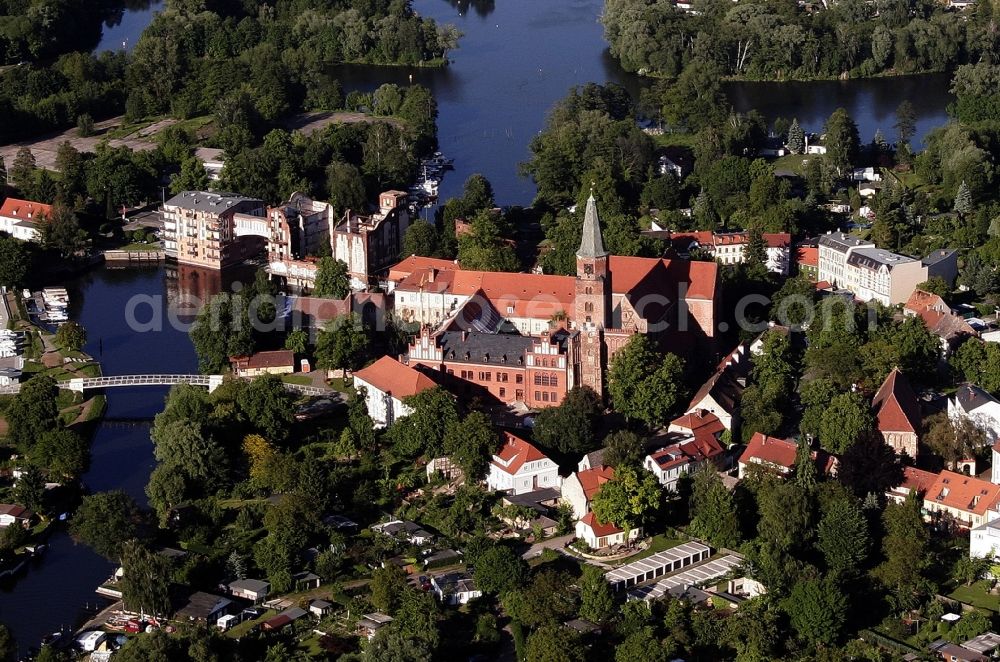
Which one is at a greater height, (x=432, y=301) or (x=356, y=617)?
(x=432, y=301)

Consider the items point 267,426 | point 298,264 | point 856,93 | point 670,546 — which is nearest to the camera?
point 670,546

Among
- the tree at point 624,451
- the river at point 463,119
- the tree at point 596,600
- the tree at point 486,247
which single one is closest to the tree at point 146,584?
the river at point 463,119

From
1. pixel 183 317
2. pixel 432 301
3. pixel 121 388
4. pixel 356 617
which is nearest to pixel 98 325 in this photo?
pixel 183 317

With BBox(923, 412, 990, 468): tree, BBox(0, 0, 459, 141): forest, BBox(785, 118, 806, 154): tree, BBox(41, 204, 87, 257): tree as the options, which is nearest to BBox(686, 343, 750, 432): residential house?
BBox(923, 412, 990, 468): tree

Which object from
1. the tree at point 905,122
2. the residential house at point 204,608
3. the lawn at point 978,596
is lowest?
the lawn at point 978,596

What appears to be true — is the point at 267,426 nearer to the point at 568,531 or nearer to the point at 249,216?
the point at 568,531

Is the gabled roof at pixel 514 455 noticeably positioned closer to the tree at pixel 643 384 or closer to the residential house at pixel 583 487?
the residential house at pixel 583 487

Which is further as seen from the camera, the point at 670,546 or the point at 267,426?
the point at 267,426
